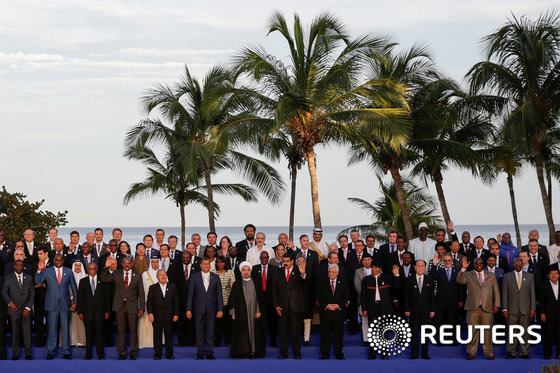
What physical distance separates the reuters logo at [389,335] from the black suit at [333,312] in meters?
0.58

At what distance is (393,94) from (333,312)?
660cm

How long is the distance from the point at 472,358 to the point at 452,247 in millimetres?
2017

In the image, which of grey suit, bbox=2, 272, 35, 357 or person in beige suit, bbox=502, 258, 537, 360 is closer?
grey suit, bbox=2, 272, 35, 357

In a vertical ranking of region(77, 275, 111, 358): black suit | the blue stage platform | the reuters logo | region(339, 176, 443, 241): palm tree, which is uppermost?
region(339, 176, 443, 241): palm tree

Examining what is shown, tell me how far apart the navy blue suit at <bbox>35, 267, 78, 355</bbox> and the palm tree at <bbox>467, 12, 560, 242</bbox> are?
11599mm

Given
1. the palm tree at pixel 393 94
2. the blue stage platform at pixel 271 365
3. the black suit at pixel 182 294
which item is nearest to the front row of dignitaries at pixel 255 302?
the blue stage platform at pixel 271 365

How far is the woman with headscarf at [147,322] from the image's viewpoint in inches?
535

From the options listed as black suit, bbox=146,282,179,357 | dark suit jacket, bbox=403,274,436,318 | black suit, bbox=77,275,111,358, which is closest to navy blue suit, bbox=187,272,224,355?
black suit, bbox=146,282,179,357

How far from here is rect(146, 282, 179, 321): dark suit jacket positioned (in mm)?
13266

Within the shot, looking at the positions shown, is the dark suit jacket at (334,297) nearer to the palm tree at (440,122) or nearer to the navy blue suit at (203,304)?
the navy blue suit at (203,304)

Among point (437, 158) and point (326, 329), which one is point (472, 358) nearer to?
point (326, 329)

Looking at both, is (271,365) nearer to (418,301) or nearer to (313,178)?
(418,301)

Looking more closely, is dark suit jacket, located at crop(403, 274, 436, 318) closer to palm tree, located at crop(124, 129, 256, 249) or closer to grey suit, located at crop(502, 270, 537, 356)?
grey suit, located at crop(502, 270, 537, 356)

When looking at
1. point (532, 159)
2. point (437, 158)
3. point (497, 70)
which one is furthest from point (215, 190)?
point (532, 159)
